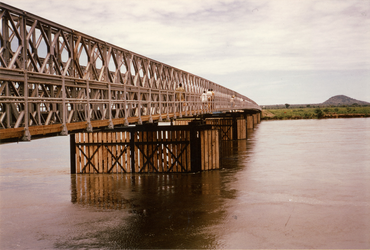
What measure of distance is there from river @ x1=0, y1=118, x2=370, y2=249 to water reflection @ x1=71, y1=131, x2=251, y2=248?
1.3 inches

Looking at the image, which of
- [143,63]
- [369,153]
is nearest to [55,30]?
[143,63]

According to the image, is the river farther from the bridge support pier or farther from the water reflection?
the bridge support pier

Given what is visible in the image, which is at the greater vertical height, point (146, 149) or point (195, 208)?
point (146, 149)

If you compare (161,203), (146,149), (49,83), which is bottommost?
(161,203)

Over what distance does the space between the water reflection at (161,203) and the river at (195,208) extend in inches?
1.3

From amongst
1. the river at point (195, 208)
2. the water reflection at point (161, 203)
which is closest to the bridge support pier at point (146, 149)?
the water reflection at point (161, 203)

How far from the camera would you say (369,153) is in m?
31.3

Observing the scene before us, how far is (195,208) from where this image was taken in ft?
50.9

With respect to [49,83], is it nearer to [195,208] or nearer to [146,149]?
[195,208]

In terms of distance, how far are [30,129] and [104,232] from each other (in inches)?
173

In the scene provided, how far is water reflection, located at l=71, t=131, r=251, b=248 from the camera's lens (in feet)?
39.5

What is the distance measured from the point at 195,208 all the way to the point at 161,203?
5.79 feet

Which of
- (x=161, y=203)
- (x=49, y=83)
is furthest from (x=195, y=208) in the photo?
(x=49, y=83)

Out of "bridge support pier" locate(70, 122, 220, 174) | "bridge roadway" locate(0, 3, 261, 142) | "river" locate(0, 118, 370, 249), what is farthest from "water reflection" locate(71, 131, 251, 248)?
"bridge roadway" locate(0, 3, 261, 142)
